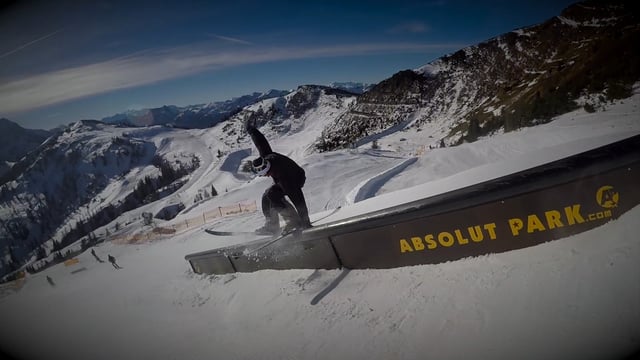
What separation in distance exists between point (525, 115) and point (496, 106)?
19 centimetres

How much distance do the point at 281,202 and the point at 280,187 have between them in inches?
9.0

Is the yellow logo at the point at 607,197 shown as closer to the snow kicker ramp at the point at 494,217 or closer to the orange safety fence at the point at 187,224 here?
the snow kicker ramp at the point at 494,217

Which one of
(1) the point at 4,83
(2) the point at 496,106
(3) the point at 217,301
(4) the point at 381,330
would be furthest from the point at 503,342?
(1) the point at 4,83

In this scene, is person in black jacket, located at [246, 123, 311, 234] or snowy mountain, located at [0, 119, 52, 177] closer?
snowy mountain, located at [0, 119, 52, 177]

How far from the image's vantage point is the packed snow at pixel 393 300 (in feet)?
3.71

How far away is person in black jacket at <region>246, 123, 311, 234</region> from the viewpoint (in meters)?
2.11

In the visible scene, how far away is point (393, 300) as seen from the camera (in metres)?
1.63

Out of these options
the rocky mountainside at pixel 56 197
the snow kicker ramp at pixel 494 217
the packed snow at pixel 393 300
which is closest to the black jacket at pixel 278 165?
the packed snow at pixel 393 300

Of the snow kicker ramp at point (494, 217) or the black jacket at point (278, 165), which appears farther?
the black jacket at point (278, 165)

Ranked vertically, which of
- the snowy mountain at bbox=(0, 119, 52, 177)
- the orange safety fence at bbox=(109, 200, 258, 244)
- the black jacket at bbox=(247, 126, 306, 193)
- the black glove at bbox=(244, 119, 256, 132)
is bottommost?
the orange safety fence at bbox=(109, 200, 258, 244)

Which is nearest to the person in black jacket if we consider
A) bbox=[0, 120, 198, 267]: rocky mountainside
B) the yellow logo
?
bbox=[0, 120, 198, 267]: rocky mountainside

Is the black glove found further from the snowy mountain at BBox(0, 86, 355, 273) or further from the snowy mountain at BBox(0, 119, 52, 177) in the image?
the snowy mountain at BBox(0, 119, 52, 177)

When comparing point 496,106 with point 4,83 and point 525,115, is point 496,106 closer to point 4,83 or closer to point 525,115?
point 525,115

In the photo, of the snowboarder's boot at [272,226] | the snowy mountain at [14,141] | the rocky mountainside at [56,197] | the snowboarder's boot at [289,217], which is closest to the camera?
the snowy mountain at [14,141]
